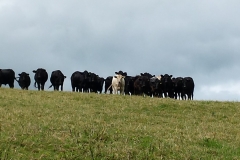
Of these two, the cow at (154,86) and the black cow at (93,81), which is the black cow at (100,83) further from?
the cow at (154,86)

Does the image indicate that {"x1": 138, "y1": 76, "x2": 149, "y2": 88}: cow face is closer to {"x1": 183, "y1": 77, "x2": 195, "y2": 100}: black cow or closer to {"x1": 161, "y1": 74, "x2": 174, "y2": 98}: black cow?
{"x1": 161, "y1": 74, "x2": 174, "y2": 98}: black cow

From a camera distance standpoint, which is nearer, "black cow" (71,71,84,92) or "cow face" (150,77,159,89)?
"cow face" (150,77,159,89)

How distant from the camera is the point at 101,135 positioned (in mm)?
10852

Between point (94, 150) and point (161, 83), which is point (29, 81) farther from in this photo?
point (94, 150)

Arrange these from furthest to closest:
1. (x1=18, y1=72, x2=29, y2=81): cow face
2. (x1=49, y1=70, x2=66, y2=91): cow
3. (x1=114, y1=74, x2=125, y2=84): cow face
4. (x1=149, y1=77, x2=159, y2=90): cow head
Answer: (x1=49, y1=70, x2=66, y2=91): cow → (x1=18, y1=72, x2=29, y2=81): cow face → (x1=114, y1=74, x2=125, y2=84): cow face → (x1=149, y1=77, x2=159, y2=90): cow head

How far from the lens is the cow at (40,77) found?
3706 centimetres

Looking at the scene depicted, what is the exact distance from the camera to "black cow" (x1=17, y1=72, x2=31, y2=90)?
125 ft

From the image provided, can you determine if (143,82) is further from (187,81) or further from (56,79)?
(56,79)

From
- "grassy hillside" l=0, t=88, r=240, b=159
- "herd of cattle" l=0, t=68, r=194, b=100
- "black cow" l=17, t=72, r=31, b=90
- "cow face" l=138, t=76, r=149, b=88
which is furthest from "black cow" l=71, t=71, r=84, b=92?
"grassy hillside" l=0, t=88, r=240, b=159

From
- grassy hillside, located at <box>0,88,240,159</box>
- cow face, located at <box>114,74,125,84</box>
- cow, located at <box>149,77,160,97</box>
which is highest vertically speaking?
cow face, located at <box>114,74,125,84</box>

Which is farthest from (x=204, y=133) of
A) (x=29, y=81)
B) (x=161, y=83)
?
(x=29, y=81)

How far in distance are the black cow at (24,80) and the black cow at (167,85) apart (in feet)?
40.3

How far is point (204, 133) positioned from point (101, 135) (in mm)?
3976

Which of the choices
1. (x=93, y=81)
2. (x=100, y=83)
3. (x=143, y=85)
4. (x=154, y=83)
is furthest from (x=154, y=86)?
(x=100, y=83)
